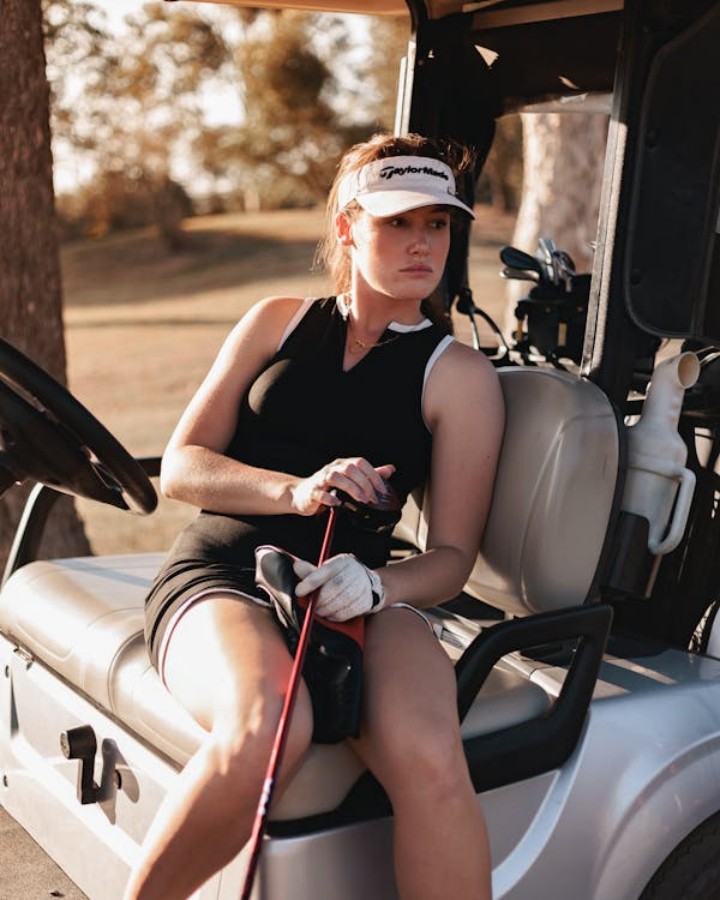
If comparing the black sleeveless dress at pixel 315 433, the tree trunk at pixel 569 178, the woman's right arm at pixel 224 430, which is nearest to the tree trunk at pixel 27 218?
the woman's right arm at pixel 224 430

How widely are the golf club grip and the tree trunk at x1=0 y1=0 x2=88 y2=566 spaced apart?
2.47 m

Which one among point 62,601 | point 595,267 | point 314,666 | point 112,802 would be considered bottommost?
point 112,802

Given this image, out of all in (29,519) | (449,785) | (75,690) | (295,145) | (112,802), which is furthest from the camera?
(295,145)

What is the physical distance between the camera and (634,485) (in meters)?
2.54

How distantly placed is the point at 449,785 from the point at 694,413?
106 centimetres

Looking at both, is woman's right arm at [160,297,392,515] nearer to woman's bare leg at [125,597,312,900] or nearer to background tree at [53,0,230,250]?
woman's bare leg at [125,597,312,900]

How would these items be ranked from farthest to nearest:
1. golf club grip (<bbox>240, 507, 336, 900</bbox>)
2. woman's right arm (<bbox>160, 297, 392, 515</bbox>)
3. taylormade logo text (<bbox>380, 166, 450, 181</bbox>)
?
taylormade logo text (<bbox>380, 166, 450, 181</bbox>)
woman's right arm (<bbox>160, 297, 392, 515</bbox>)
golf club grip (<bbox>240, 507, 336, 900</bbox>)

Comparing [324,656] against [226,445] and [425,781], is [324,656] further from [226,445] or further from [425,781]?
[226,445]

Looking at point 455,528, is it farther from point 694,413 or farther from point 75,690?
point 75,690

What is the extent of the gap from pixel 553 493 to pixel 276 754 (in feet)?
2.85

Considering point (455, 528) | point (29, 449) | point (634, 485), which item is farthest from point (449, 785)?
point (29, 449)

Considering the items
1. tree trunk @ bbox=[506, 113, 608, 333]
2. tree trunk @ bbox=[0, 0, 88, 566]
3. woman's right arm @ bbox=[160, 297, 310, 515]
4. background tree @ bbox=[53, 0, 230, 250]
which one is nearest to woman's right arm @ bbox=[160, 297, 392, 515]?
woman's right arm @ bbox=[160, 297, 310, 515]

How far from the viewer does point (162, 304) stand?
63.2ft

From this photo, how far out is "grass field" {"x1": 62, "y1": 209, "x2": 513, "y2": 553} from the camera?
1062 centimetres
